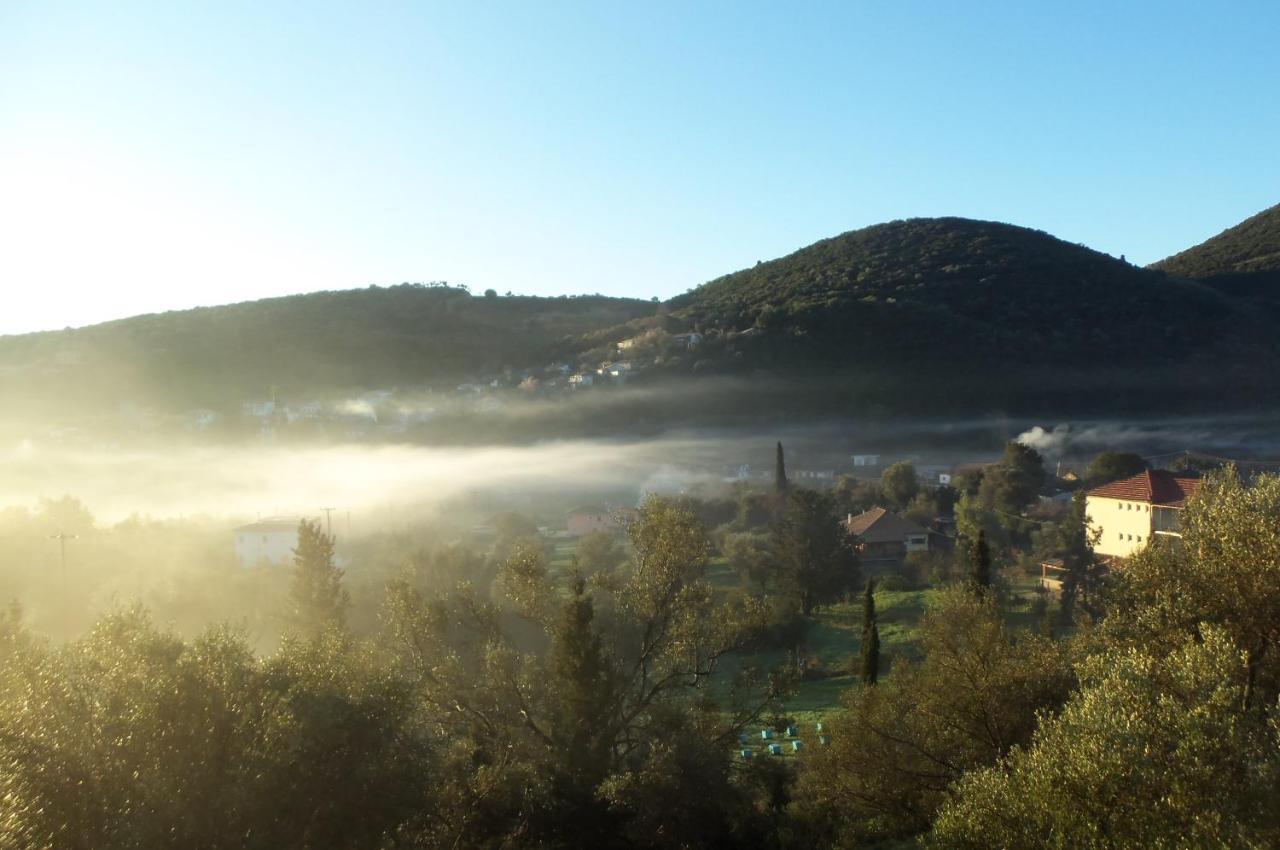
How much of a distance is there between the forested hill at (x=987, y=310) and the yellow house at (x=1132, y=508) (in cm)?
2428

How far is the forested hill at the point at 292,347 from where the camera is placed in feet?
151

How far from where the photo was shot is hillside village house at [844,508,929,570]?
1545 inches

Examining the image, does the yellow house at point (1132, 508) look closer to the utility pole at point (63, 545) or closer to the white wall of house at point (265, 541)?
the white wall of house at point (265, 541)

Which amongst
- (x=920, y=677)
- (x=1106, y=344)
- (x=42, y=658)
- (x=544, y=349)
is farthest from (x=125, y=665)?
(x=1106, y=344)

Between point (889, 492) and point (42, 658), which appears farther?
point (889, 492)

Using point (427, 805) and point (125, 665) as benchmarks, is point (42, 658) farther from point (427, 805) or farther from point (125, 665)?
point (427, 805)

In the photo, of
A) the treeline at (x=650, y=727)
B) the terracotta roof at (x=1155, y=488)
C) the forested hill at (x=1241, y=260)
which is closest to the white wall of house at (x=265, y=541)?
the treeline at (x=650, y=727)

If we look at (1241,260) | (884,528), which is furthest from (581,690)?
(1241,260)

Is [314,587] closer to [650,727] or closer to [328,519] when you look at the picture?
[650,727]

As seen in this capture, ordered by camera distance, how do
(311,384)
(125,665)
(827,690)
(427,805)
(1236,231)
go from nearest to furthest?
(125,665)
(427,805)
(827,690)
(311,384)
(1236,231)

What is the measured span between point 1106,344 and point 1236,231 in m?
36.0

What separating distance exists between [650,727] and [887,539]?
1154 inches

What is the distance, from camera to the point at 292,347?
5400 cm

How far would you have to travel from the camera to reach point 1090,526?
30.9m
